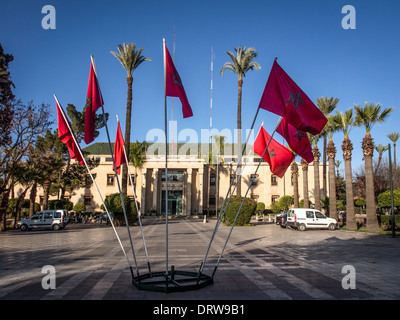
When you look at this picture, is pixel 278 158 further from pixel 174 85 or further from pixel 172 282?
pixel 172 282

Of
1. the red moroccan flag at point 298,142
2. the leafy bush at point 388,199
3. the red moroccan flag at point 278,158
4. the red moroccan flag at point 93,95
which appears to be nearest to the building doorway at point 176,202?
the leafy bush at point 388,199

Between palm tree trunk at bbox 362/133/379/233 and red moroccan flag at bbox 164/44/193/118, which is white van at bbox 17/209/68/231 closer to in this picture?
palm tree trunk at bbox 362/133/379/233

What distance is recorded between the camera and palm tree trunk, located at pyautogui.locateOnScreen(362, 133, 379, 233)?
2302cm

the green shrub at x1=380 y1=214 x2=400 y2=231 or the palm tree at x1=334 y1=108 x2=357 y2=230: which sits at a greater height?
Answer: the palm tree at x1=334 y1=108 x2=357 y2=230

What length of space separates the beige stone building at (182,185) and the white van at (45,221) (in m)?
26.1

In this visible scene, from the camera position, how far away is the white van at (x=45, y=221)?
27203mm

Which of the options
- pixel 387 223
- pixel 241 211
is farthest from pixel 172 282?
pixel 387 223

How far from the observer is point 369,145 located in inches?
910

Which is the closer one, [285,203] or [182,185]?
[285,203]

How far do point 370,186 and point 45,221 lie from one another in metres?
25.1

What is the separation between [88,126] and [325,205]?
115 feet

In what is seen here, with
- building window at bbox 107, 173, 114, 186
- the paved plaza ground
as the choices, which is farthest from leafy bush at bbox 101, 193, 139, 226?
building window at bbox 107, 173, 114, 186

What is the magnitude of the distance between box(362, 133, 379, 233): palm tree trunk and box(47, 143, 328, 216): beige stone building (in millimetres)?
32131
